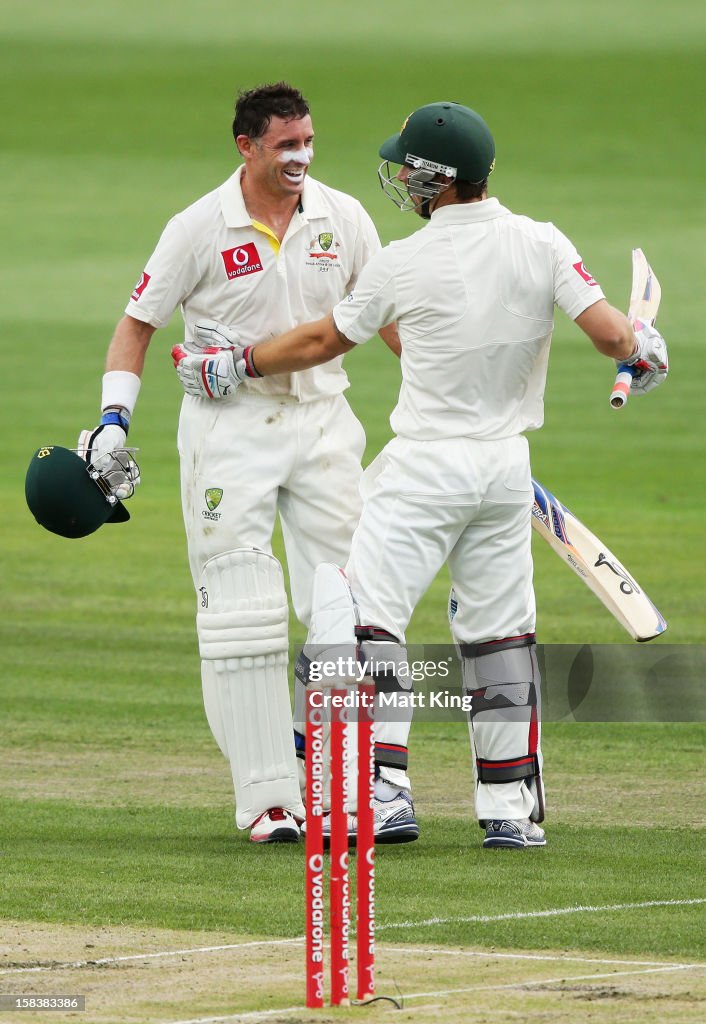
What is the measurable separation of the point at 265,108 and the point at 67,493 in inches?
43.5

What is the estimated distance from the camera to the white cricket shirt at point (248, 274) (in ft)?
17.1

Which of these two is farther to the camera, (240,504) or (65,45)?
(65,45)

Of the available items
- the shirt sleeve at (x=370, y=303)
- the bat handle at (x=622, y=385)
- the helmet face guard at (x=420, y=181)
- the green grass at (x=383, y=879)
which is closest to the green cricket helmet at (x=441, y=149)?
the helmet face guard at (x=420, y=181)

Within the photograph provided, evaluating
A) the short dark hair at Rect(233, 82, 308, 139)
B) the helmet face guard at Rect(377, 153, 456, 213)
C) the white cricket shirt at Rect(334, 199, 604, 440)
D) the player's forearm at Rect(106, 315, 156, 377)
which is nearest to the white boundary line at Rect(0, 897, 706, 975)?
the white cricket shirt at Rect(334, 199, 604, 440)

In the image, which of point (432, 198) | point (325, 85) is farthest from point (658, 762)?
point (325, 85)

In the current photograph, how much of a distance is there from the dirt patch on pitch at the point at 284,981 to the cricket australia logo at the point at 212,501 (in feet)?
4.66

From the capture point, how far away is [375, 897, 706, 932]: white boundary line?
402 centimetres

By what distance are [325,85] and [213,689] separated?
22842 mm

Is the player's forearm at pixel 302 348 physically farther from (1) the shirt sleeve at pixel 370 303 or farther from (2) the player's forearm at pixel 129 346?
(2) the player's forearm at pixel 129 346

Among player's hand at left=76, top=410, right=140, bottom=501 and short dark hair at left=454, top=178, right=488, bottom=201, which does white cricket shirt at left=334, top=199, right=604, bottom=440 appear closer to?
short dark hair at left=454, top=178, right=488, bottom=201

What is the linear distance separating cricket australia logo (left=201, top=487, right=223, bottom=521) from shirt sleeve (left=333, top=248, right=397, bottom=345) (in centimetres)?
58

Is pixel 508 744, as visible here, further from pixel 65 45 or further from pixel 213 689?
pixel 65 45

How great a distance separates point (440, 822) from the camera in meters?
5.29

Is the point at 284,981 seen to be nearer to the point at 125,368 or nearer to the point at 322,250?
the point at 125,368
